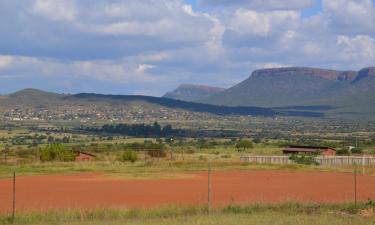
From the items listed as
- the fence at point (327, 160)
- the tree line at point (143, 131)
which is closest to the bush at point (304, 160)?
the fence at point (327, 160)

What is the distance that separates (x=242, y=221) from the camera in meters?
20.7

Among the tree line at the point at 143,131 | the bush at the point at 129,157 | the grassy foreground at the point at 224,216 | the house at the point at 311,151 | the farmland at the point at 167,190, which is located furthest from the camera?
the tree line at the point at 143,131

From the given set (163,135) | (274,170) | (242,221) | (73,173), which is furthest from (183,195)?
(163,135)

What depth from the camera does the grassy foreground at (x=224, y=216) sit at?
20.8 metres

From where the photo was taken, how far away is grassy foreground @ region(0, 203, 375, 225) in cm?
2084

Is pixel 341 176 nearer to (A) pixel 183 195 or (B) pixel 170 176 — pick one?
(B) pixel 170 176

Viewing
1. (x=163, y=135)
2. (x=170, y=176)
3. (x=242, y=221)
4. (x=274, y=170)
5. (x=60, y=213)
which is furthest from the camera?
(x=163, y=135)

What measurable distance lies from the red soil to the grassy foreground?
13.2 feet

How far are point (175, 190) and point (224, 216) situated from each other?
1582 centimetres

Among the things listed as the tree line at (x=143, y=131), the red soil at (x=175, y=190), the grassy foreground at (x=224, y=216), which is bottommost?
the red soil at (x=175, y=190)

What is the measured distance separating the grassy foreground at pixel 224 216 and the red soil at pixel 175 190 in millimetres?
4035

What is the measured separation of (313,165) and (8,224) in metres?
44.8

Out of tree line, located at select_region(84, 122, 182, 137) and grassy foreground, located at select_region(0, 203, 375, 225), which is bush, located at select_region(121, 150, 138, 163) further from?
tree line, located at select_region(84, 122, 182, 137)

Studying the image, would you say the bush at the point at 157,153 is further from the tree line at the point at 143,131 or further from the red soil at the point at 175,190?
the tree line at the point at 143,131
